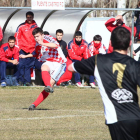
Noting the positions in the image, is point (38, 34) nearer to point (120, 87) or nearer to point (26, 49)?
point (26, 49)

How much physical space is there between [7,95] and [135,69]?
25.7 feet

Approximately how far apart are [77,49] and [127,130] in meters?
9.43

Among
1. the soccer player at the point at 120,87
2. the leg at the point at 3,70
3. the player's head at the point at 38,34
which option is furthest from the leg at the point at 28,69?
the soccer player at the point at 120,87

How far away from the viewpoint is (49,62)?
9.53 meters

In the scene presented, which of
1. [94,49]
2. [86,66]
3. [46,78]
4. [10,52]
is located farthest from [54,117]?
[94,49]

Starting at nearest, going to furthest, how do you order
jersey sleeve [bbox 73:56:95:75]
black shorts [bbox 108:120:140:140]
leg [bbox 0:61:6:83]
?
black shorts [bbox 108:120:140:140] < jersey sleeve [bbox 73:56:95:75] < leg [bbox 0:61:6:83]

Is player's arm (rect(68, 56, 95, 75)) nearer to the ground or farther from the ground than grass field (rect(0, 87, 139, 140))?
farther from the ground

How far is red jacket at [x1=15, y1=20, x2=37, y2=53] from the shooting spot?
43.9 feet

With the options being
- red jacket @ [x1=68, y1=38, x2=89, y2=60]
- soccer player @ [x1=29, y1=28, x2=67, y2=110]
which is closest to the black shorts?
soccer player @ [x1=29, y1=28, x2=67, y2=110]

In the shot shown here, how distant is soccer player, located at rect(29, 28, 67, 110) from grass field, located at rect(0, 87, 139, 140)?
0.44m

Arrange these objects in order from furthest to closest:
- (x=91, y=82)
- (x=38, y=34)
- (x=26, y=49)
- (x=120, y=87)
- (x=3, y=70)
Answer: (x=26, y=49) → (x=91, y=82) → (x=3, y=70) → (x=38, y=34) → (x=120, y=87)

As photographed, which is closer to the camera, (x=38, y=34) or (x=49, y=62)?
(x=38, y=34)

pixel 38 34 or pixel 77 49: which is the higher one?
pixel 38 34

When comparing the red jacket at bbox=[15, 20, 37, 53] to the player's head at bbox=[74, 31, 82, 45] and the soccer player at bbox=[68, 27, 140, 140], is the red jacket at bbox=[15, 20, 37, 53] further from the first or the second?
the soccer player at bbox=[68, 27, 140, 140]
